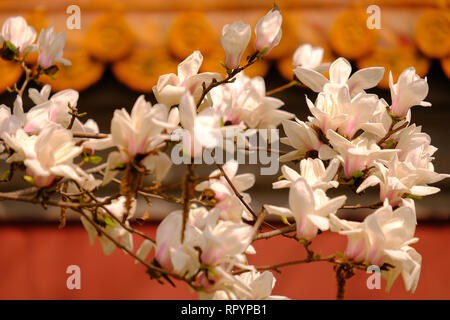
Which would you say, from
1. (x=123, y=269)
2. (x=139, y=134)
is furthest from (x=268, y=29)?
(x=123, y=269)

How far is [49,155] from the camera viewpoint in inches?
19.4

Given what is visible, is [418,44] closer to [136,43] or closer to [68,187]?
[136,43]

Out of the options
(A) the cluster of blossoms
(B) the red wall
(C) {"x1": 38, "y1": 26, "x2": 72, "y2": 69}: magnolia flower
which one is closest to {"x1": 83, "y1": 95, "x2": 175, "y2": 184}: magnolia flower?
(A) the cluster of blossoms

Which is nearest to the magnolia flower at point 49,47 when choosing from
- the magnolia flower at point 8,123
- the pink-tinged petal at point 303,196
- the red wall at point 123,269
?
the magnolia flower at point 8,123

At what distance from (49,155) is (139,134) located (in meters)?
0.09

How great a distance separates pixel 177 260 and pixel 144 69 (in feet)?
3.95

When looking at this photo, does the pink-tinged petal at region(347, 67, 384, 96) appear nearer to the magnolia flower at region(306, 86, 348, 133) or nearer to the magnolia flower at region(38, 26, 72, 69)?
the magnolia flower at region(306, 86, 348, 133)

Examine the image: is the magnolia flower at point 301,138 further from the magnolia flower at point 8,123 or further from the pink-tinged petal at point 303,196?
the magnolia flower at point 8,123

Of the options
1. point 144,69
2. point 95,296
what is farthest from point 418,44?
point 95,296

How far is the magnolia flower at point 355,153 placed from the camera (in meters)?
0.57

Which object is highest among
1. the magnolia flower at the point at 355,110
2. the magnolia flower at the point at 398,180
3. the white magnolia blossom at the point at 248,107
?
the white magnolia blossom at the point at 248,107

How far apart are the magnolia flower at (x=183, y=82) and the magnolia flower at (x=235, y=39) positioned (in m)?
0.04

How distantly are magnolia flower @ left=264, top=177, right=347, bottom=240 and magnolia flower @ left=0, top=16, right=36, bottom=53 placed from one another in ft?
1.45

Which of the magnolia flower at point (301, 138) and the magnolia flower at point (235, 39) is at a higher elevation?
the magnolia flower at point (235, 39)
